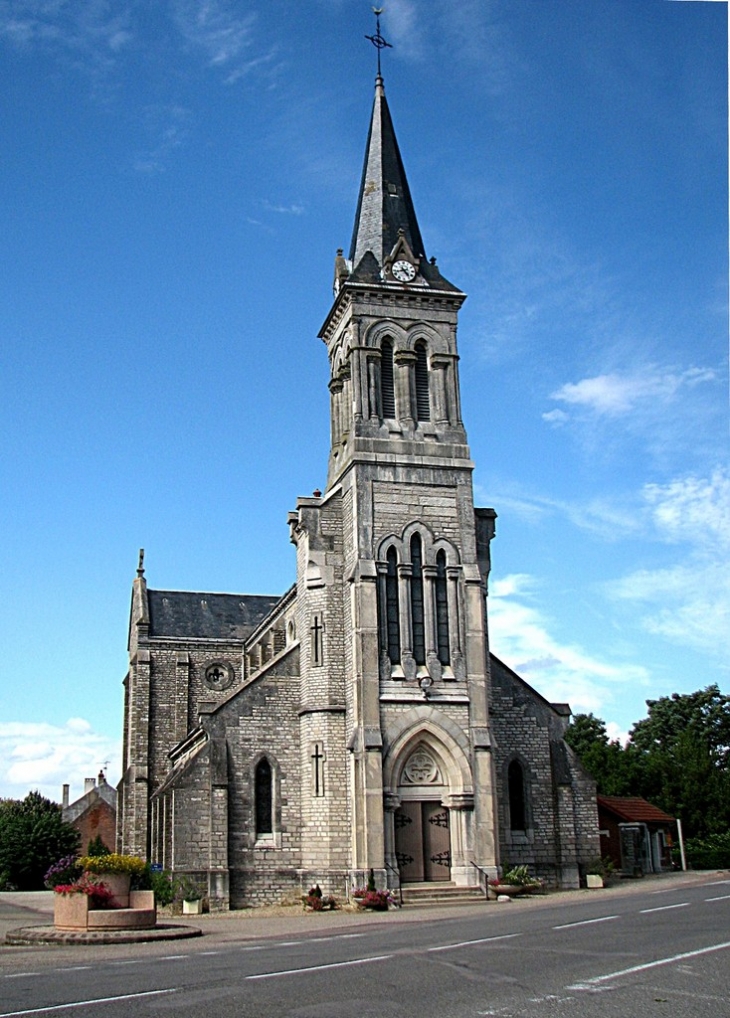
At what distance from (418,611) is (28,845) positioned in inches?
862

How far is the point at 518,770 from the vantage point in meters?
35.6

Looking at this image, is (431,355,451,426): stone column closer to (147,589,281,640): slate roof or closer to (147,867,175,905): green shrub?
(147,867,175,905): green shrub

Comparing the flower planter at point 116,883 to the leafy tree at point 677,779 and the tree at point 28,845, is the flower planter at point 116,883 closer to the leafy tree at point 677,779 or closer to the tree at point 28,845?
the tree at point 28,845

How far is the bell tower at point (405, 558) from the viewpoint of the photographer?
1267 inches

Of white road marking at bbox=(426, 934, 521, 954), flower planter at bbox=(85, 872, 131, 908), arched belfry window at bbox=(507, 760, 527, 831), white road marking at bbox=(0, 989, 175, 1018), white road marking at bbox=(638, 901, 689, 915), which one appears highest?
arched belfry window at bbox=(507, 760, 527, 831)

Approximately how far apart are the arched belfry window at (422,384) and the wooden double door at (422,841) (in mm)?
12588

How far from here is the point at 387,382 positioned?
120ft

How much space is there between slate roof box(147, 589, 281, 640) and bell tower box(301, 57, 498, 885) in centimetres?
1804

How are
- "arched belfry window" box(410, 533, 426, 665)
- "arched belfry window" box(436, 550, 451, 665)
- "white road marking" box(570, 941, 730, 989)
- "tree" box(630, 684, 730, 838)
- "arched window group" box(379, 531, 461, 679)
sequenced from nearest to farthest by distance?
1. "white road marking" box(570, 941, 730, 989)
2. "arched window group" box(379, 531, 461, 679)
3. "arched belfry window" box(410, 533, 426, 665)
4. "arched belfry window" box(436, 550, 451, 665)
5. "tree" box(630, 684, 730, 838)

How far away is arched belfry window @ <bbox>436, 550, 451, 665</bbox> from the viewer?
3388 centimetres

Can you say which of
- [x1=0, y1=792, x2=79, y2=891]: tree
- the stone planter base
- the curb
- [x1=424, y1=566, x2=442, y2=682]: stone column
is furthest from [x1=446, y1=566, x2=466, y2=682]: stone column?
[x1=0, y1=792, x2=79, y2=891]: tree

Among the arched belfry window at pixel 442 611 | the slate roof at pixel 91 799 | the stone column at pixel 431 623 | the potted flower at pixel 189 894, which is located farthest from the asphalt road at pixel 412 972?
the slate roof at pixel 91 799

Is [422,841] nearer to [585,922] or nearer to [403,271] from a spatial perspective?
[585,922]

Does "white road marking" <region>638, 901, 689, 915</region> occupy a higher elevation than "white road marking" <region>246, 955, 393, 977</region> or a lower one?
lower
